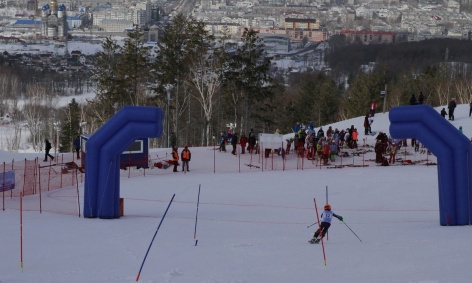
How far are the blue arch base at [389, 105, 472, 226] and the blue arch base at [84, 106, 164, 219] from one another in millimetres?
3965

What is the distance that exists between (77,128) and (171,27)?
10979mm

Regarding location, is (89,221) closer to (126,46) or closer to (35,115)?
(126,46)

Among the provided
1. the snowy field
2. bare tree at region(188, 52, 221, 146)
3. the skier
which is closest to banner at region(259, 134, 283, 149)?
the snowy field

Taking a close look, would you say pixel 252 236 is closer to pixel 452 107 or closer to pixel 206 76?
pixel 452 107

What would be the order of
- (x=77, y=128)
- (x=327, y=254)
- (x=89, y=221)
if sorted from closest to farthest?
(x=327, y=254)
(x=89, y=221)
(x=77, y=128)

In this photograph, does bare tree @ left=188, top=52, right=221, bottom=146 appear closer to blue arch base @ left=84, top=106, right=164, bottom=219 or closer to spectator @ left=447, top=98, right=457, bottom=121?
spectator @ left=447, top=98, right=457, bottom=121

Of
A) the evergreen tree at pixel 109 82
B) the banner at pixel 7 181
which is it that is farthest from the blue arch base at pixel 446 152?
the evergreen tree at pixel 109 82

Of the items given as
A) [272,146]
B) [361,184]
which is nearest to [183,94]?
[272,146]

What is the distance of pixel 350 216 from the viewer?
1458 centimetres

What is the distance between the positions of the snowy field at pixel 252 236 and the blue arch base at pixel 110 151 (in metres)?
0.38

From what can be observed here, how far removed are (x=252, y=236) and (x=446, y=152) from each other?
3390mm

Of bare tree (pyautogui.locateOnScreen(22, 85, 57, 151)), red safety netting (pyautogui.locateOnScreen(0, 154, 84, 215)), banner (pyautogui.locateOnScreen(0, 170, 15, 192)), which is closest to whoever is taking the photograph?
red safety netting (pyautogui.locateOnScreen(0, 154, 84, 215))

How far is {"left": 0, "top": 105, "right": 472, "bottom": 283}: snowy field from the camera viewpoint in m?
9.98

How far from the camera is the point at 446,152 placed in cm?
1340
